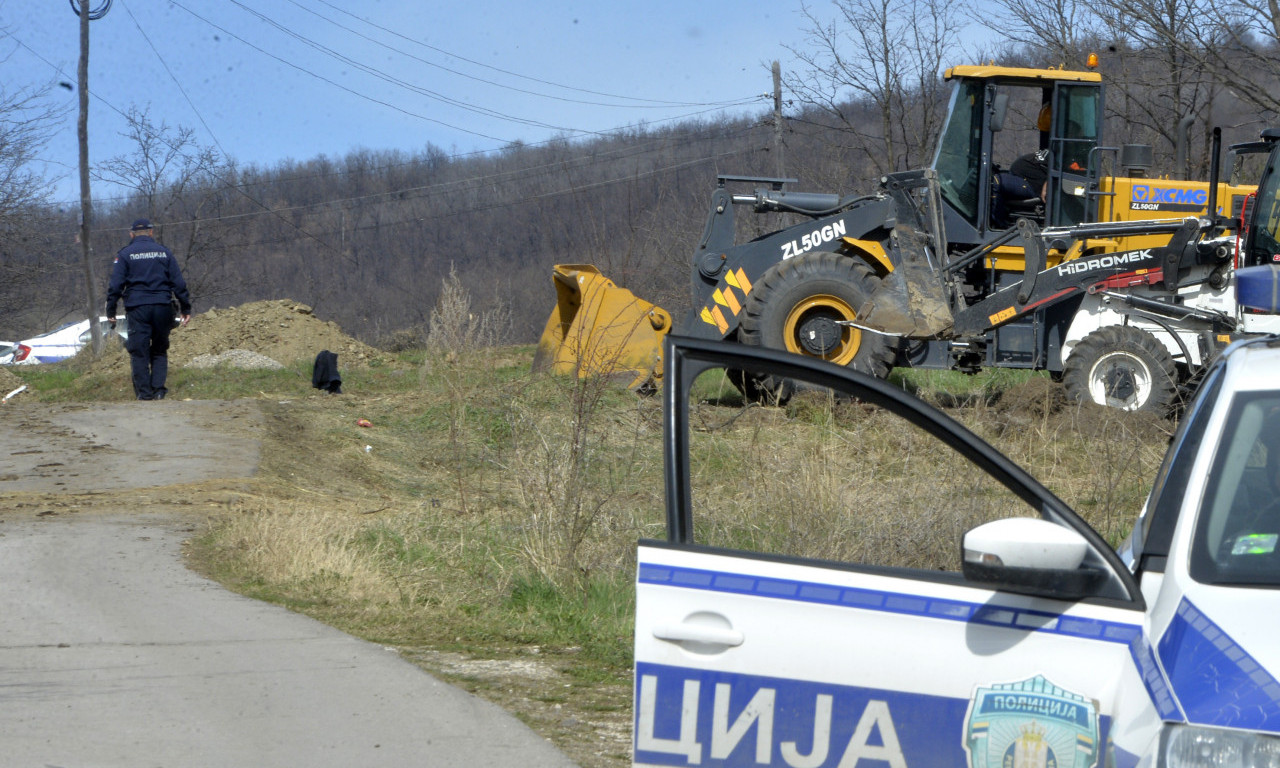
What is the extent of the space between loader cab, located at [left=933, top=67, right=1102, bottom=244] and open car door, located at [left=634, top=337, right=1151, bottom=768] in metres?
10.3

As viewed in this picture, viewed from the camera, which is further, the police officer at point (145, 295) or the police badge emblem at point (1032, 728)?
the police officer at point (145, 295)

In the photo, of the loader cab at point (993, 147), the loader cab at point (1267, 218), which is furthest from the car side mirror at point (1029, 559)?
the loader cab at point (993, 147)

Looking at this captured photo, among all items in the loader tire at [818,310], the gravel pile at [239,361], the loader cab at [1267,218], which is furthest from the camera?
the gravel pile at [239,361]

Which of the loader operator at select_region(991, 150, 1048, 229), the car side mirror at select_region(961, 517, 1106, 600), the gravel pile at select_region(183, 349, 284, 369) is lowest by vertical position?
the gravel pile at select_region(183, 349, 284, 369)

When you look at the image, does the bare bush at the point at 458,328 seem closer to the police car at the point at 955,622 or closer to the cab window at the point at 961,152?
the police car at the point at 955,622

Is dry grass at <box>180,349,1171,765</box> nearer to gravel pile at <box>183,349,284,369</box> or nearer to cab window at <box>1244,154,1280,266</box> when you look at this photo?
cab window at <box>1244,154,1280,266</box>

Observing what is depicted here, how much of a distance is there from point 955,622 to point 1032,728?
0.81 feet

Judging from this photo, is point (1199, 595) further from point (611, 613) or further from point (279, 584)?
point (279, 584)

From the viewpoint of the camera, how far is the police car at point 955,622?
2.29 m

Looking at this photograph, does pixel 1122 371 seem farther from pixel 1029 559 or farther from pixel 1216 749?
pixel 1216 749

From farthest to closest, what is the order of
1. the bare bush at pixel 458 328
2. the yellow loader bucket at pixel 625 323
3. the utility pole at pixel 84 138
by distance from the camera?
the utility pole at pixel 84 138 → the yellow loader bucket at pixel 625 323 → the bare bush at pixel 458 328

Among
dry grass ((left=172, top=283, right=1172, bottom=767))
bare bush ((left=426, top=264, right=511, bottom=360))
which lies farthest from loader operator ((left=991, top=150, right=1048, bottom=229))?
bare bush ((left=426, top=264, right=511, bottom=360))

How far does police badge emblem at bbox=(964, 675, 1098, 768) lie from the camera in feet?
7.47

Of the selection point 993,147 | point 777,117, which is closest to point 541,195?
point 777,117
